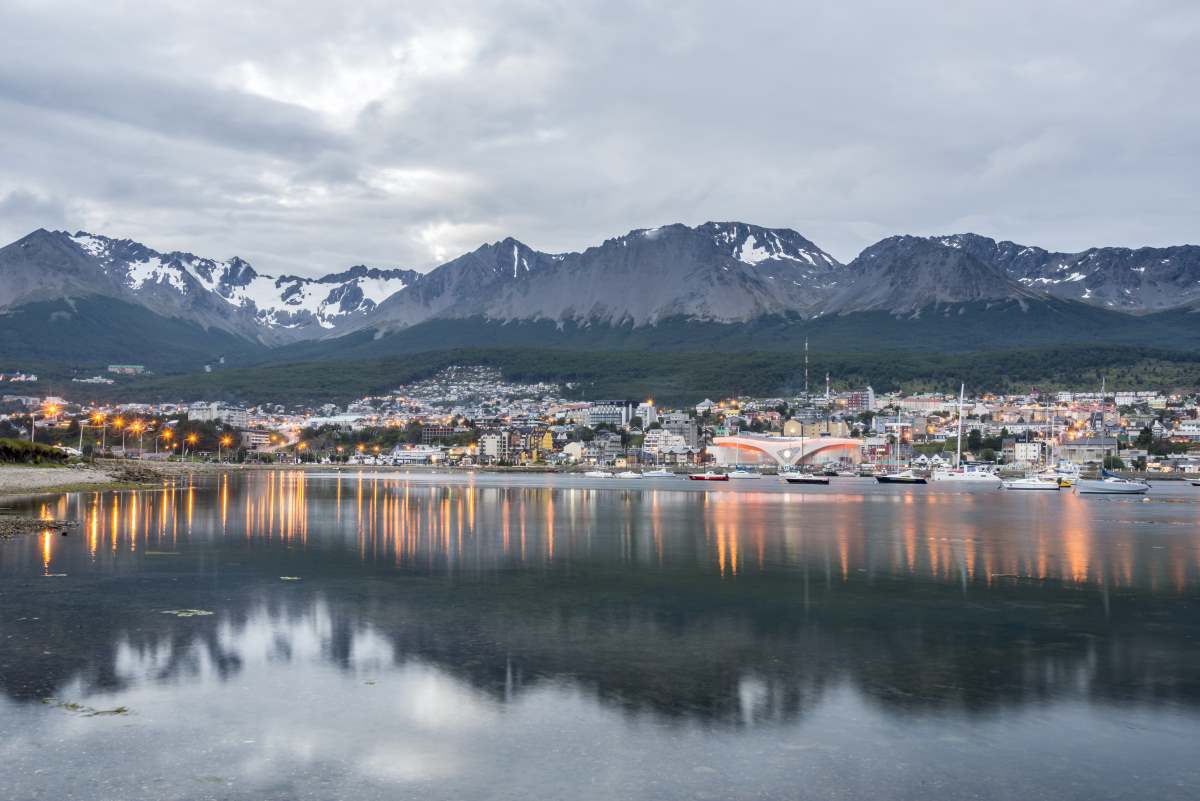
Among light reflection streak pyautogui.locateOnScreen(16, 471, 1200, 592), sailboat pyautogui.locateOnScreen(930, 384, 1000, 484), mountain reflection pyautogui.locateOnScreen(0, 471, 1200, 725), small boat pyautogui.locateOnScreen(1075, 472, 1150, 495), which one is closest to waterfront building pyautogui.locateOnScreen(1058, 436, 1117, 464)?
sailboat pyautogui.locateOnScreen(930, 384, 1000, 484)

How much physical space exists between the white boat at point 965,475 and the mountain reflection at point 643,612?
102 metres

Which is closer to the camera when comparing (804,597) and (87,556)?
(804,597)

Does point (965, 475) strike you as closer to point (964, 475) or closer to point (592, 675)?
point (964, 475)

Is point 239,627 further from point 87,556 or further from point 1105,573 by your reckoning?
→ point 1105,573

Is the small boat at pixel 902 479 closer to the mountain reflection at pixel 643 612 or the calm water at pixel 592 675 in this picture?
the mountain reflection at pixel 643 612

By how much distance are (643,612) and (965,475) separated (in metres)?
129

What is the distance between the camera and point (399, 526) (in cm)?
4044

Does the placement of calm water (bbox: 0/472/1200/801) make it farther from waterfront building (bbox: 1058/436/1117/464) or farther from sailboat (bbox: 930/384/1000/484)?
waterfront building (bbox: 1058/436/1117/464)

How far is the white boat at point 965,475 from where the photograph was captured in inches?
5354

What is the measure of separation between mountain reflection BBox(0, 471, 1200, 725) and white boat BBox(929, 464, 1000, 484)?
335ft

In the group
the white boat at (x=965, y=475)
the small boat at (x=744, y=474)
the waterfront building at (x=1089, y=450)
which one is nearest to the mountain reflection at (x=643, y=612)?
the white boat at (x=965, y=475)

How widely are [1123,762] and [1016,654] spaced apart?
522 cm

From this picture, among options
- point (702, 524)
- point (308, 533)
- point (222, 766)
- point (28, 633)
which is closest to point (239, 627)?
point (28, 633)

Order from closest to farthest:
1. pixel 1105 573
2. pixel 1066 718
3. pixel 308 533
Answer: pixel 1066 718 → pixel 1105 573 → pixel 308 533
